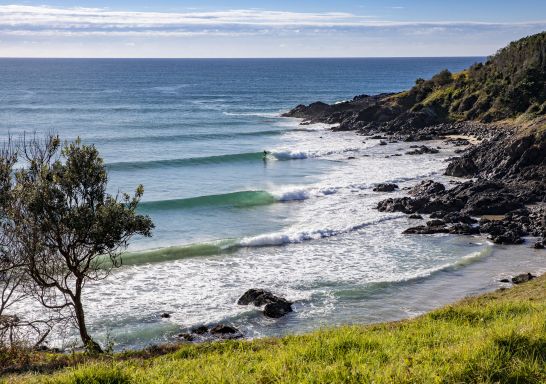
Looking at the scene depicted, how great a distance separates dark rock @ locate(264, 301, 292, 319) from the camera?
2227 cm

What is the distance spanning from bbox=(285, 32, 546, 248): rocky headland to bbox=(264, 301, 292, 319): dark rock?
43.8 ft

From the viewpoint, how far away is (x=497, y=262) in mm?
27797

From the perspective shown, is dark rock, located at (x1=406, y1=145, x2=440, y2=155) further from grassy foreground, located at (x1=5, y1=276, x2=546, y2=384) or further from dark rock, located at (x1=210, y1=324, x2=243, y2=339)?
grassy foreground, located at (x1=5, y1=276, x2=546, y2=384)

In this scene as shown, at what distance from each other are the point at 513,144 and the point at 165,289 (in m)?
29.7

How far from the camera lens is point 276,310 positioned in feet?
73.5

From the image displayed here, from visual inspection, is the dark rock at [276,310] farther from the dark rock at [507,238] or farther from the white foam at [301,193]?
the white foam at [301,193]

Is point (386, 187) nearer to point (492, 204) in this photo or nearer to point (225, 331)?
point (492, 204)

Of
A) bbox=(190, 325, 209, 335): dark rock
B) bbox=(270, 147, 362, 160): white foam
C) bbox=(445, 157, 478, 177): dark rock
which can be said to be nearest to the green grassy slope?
bbox=(445, 157, 478, 177): dark rock

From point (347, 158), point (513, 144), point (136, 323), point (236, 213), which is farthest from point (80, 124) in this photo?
point (136, 323)

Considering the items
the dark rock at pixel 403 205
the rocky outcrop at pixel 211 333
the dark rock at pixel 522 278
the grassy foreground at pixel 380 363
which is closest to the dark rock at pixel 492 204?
the dark rock at pixel 403 205

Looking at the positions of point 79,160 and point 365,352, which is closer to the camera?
point 365,352

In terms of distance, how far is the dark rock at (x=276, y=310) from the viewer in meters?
22.3

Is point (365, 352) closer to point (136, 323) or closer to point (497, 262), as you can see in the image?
point (136, 323)

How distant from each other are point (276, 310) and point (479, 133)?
4895 cm
